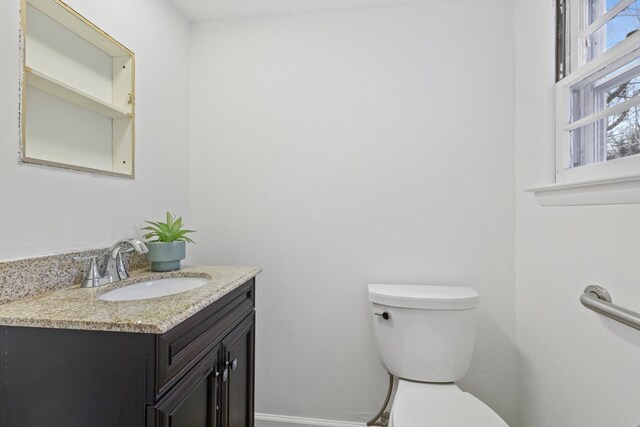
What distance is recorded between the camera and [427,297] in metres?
1.30

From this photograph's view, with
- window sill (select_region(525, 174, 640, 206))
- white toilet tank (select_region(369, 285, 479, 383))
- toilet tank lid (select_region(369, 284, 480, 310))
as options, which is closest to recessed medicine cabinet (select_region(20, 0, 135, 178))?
toilet tank lid (select_region(369, 284, 480, 310))

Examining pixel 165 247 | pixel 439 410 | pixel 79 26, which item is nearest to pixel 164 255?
pixel 165 247

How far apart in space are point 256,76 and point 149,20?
52 cm

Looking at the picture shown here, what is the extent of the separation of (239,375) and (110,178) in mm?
922

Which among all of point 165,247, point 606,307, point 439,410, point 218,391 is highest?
point 165,247

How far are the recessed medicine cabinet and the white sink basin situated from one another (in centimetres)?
45

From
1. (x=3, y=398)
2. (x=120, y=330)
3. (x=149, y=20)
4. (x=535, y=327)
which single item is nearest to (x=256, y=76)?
(x=149, y=20)

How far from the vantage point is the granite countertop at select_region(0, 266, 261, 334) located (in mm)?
683

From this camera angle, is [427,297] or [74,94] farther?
[427,297]

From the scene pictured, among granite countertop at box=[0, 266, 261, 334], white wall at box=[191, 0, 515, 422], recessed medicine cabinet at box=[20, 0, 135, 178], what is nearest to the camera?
granite countertop at box=[0, 266, 261, 334]

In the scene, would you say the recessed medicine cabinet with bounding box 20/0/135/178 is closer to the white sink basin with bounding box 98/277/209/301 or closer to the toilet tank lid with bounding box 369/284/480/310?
the white sink basin with bounding box 98/277/209/301

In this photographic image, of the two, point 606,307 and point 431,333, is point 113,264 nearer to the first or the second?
point 431,333

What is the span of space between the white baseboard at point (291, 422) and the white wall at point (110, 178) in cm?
119

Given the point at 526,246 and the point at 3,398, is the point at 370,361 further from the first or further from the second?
the point at 3,398
